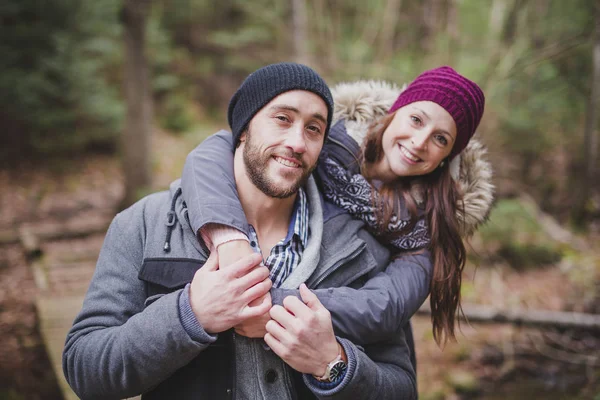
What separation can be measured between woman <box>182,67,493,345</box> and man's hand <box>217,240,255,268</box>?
1.56ft

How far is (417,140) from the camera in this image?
2.14 metres

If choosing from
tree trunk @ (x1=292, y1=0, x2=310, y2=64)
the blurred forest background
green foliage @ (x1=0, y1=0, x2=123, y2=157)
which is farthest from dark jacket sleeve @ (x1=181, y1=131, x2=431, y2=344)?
green foliage @ (x1=0, y1=0, x2=123, y2=157)

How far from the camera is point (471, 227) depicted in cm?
223

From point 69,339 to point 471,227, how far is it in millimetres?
1906

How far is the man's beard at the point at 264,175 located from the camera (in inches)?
71.3

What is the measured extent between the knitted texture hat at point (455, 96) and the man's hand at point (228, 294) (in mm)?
1263

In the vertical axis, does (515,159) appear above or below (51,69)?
below

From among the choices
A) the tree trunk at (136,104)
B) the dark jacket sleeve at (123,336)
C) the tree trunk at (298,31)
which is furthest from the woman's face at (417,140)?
the tree trunk at (298,31)

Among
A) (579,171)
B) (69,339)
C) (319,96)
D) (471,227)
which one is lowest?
(579,171)

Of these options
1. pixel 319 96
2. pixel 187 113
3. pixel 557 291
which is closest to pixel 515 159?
pixel 557 291

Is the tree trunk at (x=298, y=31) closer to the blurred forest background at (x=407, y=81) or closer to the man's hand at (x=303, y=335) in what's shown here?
the blurred forest background at (x=407, y=81)

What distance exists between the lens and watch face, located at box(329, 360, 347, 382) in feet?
5.16

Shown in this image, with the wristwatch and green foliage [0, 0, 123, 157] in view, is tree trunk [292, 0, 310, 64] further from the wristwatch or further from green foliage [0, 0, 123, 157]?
the wristwatch

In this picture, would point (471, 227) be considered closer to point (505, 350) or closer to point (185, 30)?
point (505, 350)
